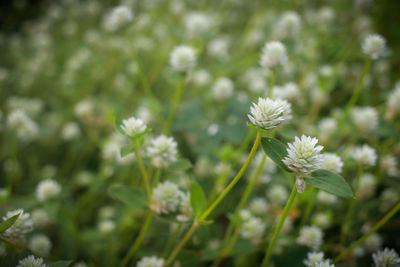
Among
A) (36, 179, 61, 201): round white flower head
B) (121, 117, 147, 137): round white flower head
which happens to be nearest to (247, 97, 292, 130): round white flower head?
(121, 117, 147, 137): round white flower head

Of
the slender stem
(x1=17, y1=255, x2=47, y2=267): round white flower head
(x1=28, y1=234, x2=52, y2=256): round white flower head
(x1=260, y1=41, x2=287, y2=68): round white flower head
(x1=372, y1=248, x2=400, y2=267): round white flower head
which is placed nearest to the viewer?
(x1=17, y1=255, x2=47, y2=267): round white flower head

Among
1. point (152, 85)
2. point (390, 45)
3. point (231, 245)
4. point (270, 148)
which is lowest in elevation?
point (231, 245)

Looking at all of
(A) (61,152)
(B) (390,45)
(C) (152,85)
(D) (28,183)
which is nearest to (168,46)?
(C) (152,85)

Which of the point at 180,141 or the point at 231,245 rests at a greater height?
the point at 180,141

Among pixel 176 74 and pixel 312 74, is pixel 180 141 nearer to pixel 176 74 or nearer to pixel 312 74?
pixel 176 74

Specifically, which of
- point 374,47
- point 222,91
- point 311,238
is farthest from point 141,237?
point 374,47

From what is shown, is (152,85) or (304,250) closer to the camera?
(304,250)

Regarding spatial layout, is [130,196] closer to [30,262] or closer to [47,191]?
[30,262]

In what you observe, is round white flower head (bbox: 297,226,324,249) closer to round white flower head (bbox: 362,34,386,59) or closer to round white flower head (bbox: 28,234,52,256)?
round white flower head (bbox: 362,34,386,59)

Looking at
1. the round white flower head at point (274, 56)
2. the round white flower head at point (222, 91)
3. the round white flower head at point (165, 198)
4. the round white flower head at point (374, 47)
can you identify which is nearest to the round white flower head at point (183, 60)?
the round white flower head at point (274, 56)
